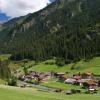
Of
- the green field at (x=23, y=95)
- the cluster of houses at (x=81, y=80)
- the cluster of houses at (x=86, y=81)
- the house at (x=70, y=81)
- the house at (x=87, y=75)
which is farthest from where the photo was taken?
the house at (x=87, y=75)

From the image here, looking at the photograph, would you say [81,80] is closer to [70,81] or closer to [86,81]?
[86,81]

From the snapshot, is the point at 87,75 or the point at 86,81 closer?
the point at 86,81

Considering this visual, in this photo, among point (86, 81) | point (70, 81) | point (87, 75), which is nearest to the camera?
point (86, 81)

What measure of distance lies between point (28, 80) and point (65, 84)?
39388 millimetres

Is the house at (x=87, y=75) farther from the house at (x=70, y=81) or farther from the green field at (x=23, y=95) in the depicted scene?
the green field at (x=23, y=95)

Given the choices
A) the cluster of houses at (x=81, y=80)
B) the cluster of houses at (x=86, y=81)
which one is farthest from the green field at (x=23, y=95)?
the cluster of houses at (x=86, y=81)

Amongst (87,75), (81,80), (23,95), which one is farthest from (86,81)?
(23,95)

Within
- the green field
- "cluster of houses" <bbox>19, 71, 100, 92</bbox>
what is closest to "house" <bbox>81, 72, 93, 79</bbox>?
"cluster of houses" <bbox>19, 71, 100, 92</bbox>

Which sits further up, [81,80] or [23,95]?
[23,95]

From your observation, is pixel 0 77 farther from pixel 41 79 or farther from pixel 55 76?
pixel 55 76

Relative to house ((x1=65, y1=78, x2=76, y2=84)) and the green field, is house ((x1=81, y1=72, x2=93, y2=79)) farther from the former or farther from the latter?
the green field

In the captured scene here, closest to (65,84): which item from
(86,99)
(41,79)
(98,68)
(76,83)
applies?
(76,83)

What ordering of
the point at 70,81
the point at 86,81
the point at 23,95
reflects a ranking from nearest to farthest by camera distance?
the point at 23,95 → the point at 86,81 → the point at 70,81

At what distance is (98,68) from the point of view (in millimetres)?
192625
